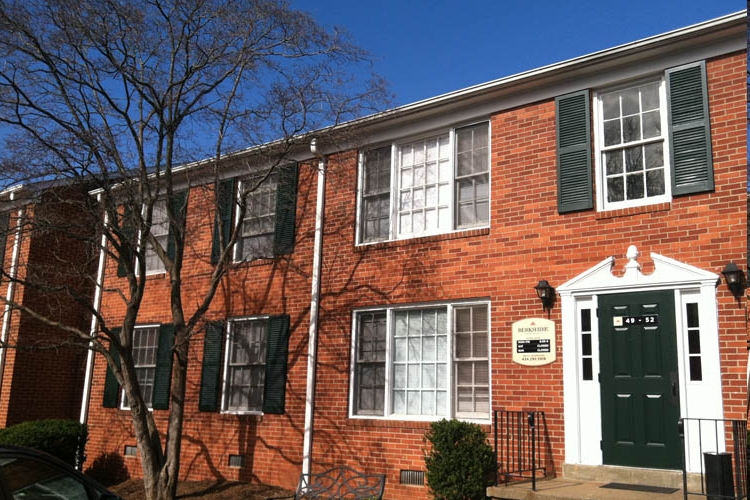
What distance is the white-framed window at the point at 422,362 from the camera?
9758 mm

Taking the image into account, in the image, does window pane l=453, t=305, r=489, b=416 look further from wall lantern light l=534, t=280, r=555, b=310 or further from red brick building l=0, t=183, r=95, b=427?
red brick building l=0, t=183, r=95, b=427

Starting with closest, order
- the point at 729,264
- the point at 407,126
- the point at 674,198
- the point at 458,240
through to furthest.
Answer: the point at 729,264 → the point at 674,198 → the point at 458,240 → the point at 407,126

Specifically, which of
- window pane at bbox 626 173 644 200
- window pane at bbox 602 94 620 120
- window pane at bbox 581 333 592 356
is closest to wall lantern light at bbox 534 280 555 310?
window pane at bbox 581 333 592 356

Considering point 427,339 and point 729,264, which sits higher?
point 729,264

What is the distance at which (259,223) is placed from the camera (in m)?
12.6

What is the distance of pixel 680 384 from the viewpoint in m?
8.01

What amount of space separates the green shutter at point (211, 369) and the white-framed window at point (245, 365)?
0.14m

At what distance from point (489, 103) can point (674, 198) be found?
299 cm

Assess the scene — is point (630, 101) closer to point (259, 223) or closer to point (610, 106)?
point (610, 106)

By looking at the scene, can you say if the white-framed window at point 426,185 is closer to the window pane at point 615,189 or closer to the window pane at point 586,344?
the window pane at point 615,189

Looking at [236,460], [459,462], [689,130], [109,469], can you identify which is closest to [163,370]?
[109,469]

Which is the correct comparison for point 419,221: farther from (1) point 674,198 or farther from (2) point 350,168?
(1) point 674,198

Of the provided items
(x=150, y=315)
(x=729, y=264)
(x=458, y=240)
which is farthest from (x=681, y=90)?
(x=150, y=315)

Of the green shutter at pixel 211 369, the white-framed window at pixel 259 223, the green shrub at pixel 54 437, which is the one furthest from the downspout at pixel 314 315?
the green shrub at pixel 54 437
